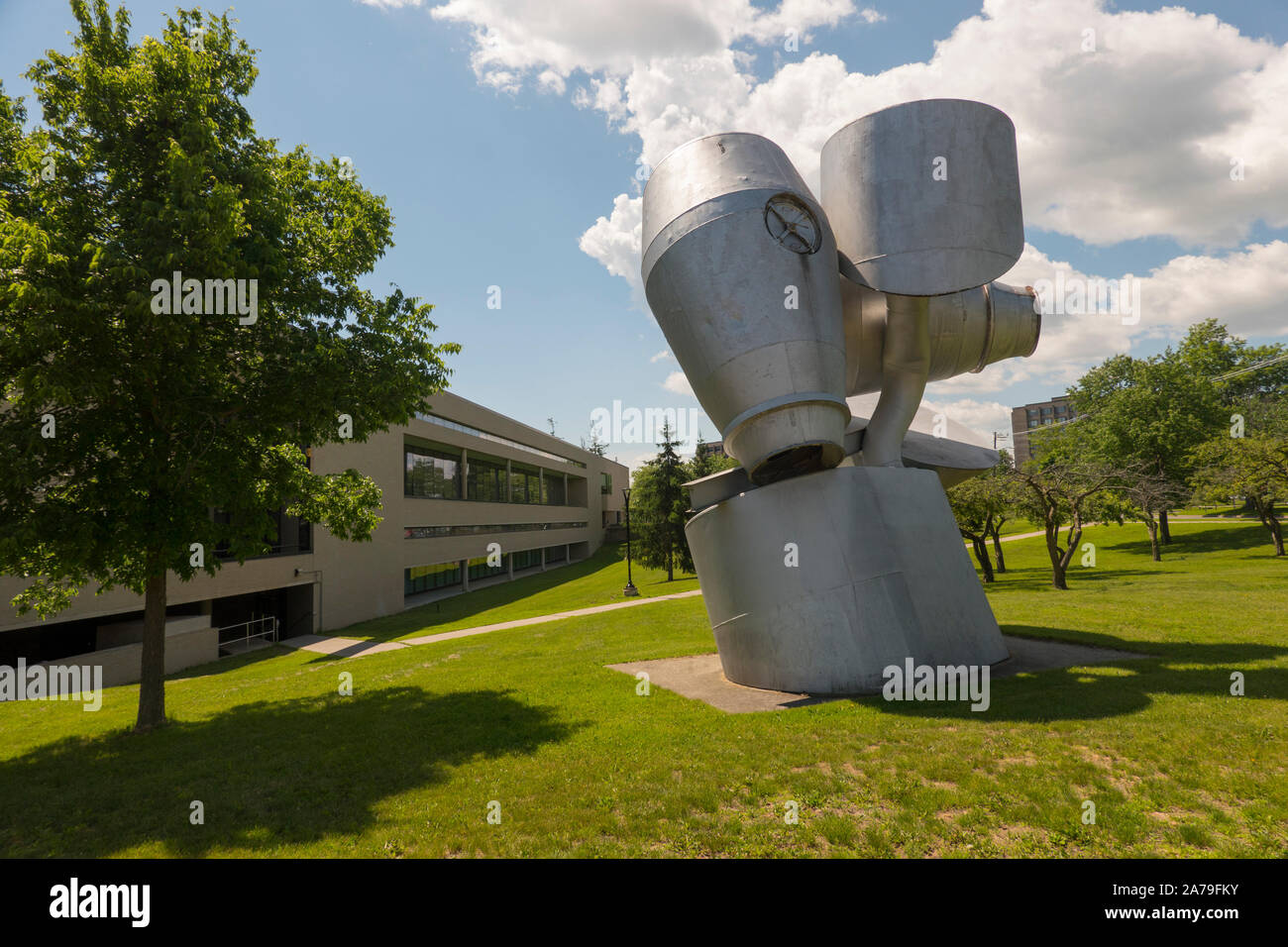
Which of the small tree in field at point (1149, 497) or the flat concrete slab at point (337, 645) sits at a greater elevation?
the small tree in field at point (1149, 497)

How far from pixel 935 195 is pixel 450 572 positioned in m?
38.8

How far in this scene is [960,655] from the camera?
9.27 m

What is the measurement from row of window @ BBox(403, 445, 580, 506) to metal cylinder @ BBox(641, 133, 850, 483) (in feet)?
90.8

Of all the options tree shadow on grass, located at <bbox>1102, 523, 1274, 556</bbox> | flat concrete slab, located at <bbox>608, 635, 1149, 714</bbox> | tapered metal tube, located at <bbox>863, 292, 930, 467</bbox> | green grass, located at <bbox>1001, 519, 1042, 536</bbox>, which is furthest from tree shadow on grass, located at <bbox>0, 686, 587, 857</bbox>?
green grass, located at <bbox>1001, 519, 1042, 536</bbox>

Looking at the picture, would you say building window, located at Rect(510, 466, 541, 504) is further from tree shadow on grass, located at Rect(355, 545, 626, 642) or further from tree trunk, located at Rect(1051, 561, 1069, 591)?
tree trunk, located at Rect(1051, 561, 1069, 591)

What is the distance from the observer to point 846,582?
29.3 feet

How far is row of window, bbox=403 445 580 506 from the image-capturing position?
3522cm

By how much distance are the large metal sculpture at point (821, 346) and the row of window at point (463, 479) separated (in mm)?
27766

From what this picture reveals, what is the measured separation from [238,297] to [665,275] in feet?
20.4

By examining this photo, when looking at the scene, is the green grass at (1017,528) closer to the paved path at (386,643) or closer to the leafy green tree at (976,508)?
the leafy green tree at (976,508)

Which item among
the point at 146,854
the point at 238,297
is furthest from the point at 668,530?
the point at 146,854

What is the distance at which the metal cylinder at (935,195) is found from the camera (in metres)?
9.24

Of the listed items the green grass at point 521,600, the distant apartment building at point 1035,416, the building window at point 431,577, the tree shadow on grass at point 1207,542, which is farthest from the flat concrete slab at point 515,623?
the distant apartment building at point 1035,416

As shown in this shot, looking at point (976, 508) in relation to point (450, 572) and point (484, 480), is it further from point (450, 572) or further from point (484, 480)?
point (450, 572)
